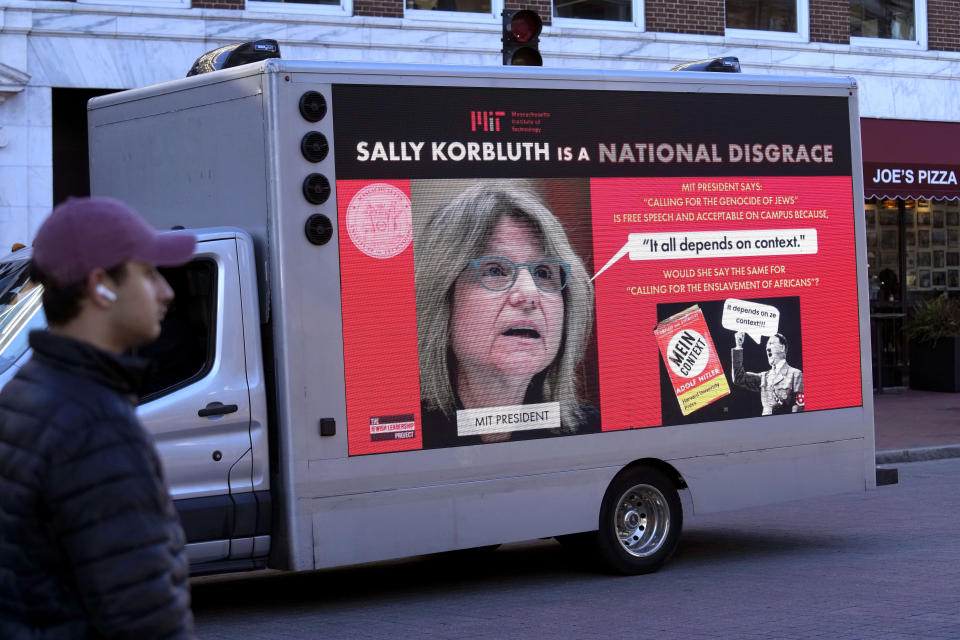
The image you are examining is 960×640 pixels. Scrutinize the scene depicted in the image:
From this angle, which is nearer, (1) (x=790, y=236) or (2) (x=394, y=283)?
(2) (x=394, y=283)

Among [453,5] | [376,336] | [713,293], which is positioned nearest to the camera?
[376,336]

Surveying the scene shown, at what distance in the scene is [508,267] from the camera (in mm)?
8258

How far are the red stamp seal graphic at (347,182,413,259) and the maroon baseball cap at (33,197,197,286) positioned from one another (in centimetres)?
511

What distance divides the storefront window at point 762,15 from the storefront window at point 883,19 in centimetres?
122

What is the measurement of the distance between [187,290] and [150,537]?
5.11 m

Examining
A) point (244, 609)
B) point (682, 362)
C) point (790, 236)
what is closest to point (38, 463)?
point (244, 609)

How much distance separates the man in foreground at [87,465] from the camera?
8.04 feet

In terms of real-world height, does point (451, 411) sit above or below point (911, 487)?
above

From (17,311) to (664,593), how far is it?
3.99 meters

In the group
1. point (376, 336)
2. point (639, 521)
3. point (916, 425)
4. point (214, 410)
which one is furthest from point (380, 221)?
point (916, 425)

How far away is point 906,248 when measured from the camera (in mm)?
23047

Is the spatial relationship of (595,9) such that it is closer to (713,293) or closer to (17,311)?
(713,293)

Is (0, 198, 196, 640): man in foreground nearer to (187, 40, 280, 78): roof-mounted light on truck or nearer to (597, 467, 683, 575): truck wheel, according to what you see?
(187, 40, 280, 78): roof-mounted light on truck

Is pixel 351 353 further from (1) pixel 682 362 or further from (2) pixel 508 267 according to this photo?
(1) pixel 682 362
